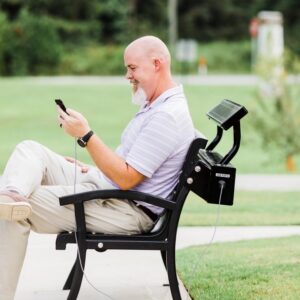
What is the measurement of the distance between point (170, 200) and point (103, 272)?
1.16 metres

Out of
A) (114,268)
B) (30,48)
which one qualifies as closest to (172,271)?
(114,268)

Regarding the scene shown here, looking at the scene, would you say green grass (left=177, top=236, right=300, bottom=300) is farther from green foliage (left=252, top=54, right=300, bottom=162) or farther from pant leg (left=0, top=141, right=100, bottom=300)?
green foliage (left=252, top=54, right=300, bottom=162)

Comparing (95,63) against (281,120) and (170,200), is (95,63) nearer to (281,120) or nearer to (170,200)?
(281,120)

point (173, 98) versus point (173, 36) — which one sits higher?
point (173, 98)

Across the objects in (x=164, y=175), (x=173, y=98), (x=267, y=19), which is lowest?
(x=267, y=19)

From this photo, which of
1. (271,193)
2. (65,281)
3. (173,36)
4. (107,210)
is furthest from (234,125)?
(173,36)

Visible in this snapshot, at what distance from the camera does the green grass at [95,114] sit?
49.7 feet

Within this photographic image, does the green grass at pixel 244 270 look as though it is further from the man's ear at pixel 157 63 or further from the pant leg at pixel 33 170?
the man's ear at pixel 157 63

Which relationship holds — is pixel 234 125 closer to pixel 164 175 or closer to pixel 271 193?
pixel 164 175

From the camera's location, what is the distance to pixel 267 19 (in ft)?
99.2

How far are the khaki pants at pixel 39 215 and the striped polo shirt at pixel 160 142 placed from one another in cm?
15

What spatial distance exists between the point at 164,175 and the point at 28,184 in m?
0.68

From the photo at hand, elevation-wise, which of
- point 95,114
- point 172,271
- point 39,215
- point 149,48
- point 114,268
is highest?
point 149,48

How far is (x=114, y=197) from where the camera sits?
446cm
